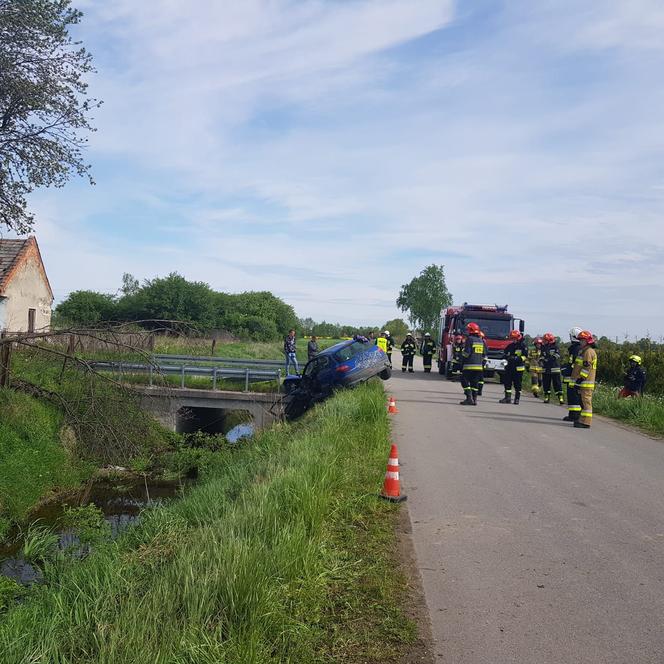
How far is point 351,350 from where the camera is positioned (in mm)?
16609

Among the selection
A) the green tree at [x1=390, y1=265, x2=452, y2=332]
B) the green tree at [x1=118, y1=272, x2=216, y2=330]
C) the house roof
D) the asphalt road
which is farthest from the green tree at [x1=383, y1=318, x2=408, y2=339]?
the asphalt road

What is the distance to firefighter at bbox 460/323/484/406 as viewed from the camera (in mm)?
14734

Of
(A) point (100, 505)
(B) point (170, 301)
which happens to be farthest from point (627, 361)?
(B) point (170, 301)

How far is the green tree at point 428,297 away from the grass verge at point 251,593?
80.0 metres

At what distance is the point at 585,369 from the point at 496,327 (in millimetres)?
10956

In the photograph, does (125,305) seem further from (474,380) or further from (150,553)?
(150,553)

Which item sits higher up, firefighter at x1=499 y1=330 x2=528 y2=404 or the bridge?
firefighter at x1=499 y1=330 x2=528 y2=404

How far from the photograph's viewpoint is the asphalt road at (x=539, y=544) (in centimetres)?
370

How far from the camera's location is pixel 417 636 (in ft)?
12.1

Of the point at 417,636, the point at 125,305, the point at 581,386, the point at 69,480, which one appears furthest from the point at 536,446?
the point at 125,305

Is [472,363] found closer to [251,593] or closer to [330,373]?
[330,373]

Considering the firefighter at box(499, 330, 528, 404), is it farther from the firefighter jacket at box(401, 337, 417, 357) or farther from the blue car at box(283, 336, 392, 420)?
the firefighter jacket at box(401, 337, 417, 357)

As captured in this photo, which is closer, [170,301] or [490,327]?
[490,327]

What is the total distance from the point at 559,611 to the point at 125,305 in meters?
50.8
